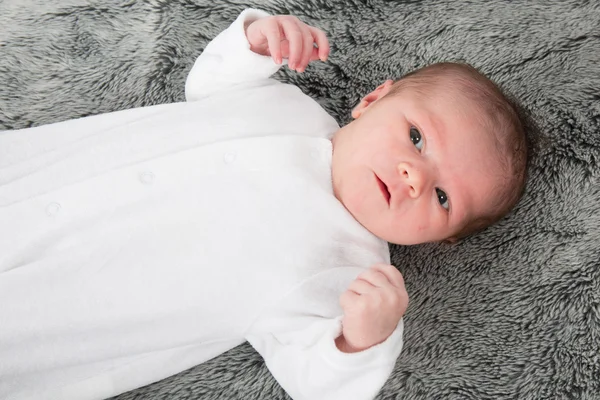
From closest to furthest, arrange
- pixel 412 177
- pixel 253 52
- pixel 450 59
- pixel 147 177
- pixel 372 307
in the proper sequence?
pixel 372 307 < pixel 412 177 < pixel 147 177 < pixel 253 52 < pixel 450 59

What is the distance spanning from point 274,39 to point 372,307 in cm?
61

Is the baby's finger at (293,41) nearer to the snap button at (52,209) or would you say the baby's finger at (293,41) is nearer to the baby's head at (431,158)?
the baby's head at (431,158)

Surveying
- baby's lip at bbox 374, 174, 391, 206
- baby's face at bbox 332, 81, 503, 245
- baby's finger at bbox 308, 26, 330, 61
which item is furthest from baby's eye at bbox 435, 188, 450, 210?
baby's finger at bbox 308, 26, 330, 61

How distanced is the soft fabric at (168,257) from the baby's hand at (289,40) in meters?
0.17

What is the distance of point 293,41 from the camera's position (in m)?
1.42

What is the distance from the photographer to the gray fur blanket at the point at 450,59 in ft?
4.92

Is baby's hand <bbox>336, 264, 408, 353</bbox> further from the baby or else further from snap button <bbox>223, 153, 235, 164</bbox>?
snap button <bbox>223, 153, 235, 164</bbox>

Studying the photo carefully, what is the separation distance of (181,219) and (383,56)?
73cm

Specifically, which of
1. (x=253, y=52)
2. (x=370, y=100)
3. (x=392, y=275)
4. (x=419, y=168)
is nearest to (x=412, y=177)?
(x=419, y=168)

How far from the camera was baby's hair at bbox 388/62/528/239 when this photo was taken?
1400 millimetres

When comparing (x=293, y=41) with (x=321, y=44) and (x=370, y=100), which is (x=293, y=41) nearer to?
(x=321, y=44)

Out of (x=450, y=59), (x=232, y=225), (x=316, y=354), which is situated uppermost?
(x=450, y=59)

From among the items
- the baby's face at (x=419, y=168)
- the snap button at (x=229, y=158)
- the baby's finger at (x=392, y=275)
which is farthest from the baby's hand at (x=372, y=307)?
the snap button at (x=229, y=158)

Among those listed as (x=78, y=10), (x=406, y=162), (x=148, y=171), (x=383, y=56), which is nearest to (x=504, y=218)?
(x=406, y=162)
